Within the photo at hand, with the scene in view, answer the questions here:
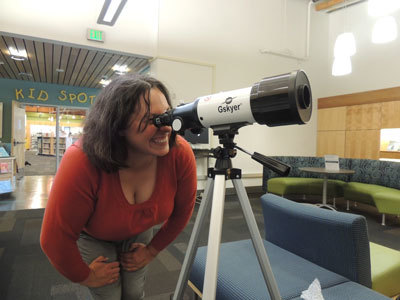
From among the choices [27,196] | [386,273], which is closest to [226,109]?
[386,273]

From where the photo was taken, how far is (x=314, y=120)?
250 inches

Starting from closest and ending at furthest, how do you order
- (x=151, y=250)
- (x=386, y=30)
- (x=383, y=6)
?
(x=151, y=250) → (x=383, y=6) → (x=386, y=30)

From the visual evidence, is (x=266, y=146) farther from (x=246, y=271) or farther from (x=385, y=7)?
(x=246, y=271)

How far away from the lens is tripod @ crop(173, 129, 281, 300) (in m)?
0.65

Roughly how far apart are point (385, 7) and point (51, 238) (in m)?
3.76

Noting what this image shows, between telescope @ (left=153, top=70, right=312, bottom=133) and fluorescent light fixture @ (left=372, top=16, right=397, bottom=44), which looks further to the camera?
fluorescent light fixture @ (left=372, top=16, right=397, bottom=44)

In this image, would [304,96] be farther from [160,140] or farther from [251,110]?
[160,140]

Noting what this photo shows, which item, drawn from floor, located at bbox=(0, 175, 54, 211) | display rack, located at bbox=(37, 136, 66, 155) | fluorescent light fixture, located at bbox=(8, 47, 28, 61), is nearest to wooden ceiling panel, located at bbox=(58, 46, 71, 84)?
fluorescent light fixture, located at bbox=(8, 47, 28, 61)

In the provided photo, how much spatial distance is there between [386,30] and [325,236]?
11.2ft

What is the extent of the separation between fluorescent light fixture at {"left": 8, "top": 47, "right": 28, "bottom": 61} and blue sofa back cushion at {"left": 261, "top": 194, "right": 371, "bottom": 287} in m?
5.54

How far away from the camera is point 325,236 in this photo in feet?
4.18

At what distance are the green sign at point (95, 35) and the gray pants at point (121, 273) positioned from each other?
4161mm

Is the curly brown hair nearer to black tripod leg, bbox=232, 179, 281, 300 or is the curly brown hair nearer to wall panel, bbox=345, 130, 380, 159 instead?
black tripod leg, bbox=232, 179, 281, 300

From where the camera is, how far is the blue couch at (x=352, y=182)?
4.05 m
